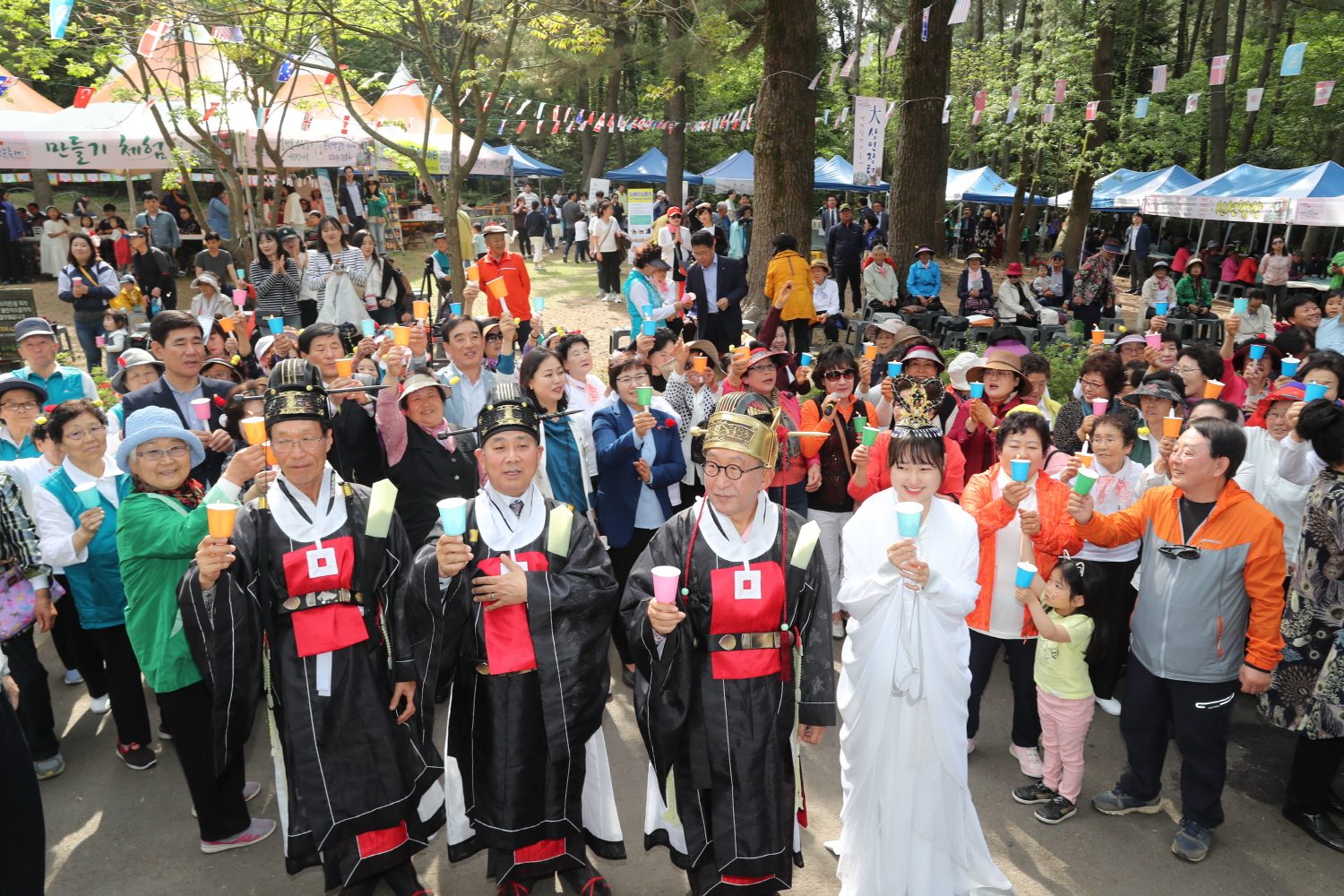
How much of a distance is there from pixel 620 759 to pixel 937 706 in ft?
6.30

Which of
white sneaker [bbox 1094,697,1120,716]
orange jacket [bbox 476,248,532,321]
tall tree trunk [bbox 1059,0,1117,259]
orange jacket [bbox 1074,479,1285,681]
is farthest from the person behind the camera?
tall tree trunk [bbox 1059,0,1117,259]

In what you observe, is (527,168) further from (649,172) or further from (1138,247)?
(1138,247)

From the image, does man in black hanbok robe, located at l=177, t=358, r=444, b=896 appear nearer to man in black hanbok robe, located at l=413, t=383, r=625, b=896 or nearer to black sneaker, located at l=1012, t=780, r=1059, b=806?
man in black hanbok robe, located at l=413, t=383, r=625, b=896

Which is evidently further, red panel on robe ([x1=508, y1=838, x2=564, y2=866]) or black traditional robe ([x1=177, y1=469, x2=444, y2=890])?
red panel on robe ([x1=508, y1=838, x2=564, y2=866])

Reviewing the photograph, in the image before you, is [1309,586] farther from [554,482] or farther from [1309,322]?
[1309,322]

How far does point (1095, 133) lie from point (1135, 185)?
6053 mm

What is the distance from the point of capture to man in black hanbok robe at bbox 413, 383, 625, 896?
324cm

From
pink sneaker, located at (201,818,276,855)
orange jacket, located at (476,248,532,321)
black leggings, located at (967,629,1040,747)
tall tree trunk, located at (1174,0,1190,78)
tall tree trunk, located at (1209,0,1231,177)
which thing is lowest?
pink sneaker, located at (201,818,276,855)

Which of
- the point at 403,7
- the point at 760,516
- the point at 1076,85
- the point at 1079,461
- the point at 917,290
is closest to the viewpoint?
the point at 760,516

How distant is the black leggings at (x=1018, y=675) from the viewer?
4.13 meters

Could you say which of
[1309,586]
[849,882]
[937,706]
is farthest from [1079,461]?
[849,882]

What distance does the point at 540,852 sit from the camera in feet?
11.5

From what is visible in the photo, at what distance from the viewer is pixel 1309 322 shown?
25.8 feet

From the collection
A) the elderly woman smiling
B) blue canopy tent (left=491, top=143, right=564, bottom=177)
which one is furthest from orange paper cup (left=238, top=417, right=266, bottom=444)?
blue canopy tent (left=491, top=143, right=564, bottom=177)
